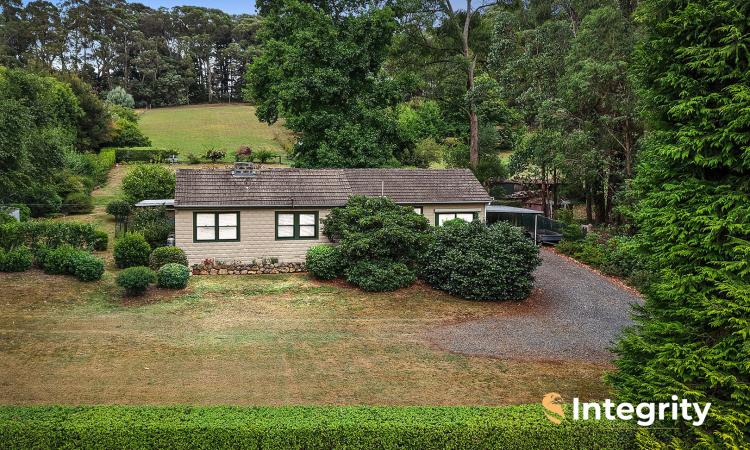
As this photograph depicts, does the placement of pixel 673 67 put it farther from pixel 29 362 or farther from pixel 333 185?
pixel 333 185

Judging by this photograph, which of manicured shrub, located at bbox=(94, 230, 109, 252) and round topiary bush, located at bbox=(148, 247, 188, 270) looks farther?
manicured shrub, located at bbox=(94, 230, 109, 252)

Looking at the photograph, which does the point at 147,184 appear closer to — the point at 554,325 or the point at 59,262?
the point at 59,262

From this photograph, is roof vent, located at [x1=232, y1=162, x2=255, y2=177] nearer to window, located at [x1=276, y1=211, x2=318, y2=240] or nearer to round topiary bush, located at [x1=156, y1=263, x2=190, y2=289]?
window, located at [x1=276, y1=211, x2=318, y2=240]

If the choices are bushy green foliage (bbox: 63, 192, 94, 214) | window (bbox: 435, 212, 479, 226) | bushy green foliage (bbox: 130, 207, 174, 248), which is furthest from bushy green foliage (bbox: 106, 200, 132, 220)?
window (bbox: 435, 212, 479, 226)

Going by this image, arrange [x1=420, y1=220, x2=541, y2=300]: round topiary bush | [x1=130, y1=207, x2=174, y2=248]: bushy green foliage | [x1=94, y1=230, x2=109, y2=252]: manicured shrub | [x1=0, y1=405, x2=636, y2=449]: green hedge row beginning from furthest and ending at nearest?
[x1=94, y1=230, x2=109, y2=252]: manicured shrub < [x1=130, y1=207, x2=174, y2=248]: bushy green foliage < [x1=420, y1=220, x2=541, y2=300]: round topiary bush < [x1=0, y1=405, x2=636, y2=449]: green hedge row

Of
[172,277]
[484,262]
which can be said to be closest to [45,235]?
[172,277]

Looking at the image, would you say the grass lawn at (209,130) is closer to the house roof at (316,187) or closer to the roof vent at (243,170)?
the roof vent at (243,170)
